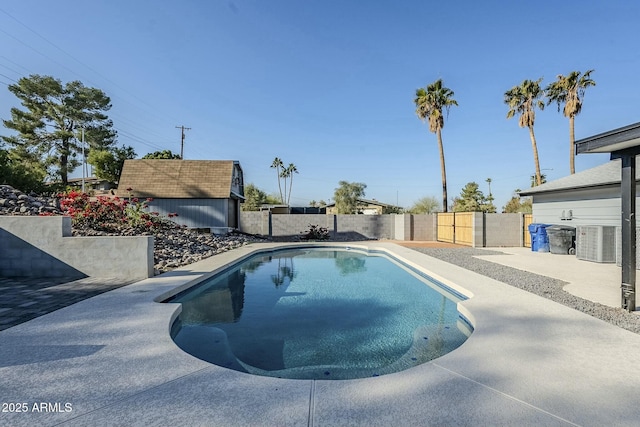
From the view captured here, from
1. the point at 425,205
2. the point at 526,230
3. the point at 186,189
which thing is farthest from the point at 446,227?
the point at 425,205

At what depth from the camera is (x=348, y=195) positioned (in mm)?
43312

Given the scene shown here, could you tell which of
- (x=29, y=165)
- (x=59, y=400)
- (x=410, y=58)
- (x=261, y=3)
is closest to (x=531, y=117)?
(x=410, y=58)

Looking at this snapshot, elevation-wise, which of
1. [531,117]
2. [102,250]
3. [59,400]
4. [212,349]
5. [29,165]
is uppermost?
[531,117]

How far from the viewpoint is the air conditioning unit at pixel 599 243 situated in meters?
9.12

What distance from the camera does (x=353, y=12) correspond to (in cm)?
1184

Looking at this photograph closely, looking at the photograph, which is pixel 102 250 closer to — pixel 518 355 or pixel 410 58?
pixel 518 355

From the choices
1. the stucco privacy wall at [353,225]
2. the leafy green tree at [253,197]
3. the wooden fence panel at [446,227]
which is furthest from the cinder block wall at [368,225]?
the leafy green tree at [253,197]

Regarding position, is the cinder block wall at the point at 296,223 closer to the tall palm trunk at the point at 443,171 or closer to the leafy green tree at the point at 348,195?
the tall palm trunk at the point at 443,171

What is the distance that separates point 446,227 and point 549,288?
451 inches

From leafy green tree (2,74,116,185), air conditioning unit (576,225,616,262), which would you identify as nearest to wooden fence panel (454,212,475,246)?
air conditioning unit (576,225,616,262)

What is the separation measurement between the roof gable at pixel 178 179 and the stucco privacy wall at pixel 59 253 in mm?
10098

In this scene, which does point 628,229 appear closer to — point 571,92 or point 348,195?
point 571,92

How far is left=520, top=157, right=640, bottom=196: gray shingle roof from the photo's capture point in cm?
1000

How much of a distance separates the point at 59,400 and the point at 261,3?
12.2 meters
